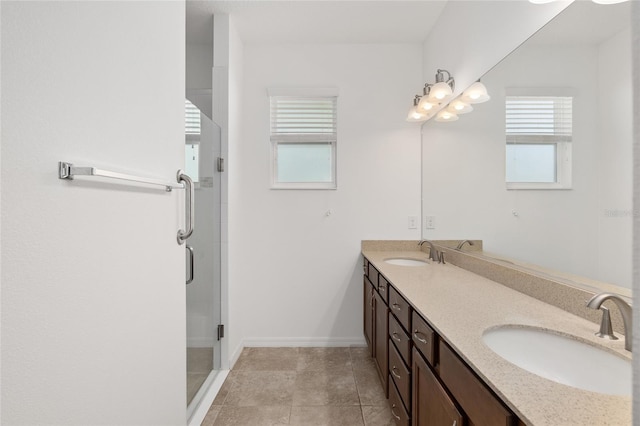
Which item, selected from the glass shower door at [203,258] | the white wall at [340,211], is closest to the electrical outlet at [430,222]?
the white wall at [340,211]

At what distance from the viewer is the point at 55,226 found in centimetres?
67

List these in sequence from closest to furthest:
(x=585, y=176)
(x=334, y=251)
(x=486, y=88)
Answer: (x=585, y=176)
(x=486, y=88)
(x=334, y=251)

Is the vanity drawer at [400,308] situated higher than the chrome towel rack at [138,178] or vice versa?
the chrome towel rack at [138,178]

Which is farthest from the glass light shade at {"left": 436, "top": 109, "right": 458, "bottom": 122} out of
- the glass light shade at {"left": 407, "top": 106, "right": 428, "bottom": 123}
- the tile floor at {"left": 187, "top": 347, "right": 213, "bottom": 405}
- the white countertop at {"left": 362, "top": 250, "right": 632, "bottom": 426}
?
the tile floor at {"left": 187, "top": 347, "right": 213, "bottom": 405}

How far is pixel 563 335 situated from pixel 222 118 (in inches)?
91.1

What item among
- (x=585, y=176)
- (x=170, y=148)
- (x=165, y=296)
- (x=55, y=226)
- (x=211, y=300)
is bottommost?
(x=211, y=300)

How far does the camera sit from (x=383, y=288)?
1871mm

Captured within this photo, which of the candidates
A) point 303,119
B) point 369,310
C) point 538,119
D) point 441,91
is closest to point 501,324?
point 538,119

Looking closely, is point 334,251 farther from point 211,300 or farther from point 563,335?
point 563,335

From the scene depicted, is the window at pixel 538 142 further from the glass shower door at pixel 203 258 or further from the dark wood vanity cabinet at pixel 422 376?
the glass shower door at pixel 203 258

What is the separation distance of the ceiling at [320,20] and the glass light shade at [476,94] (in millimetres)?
834

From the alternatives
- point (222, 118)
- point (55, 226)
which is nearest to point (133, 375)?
point (55, 226)

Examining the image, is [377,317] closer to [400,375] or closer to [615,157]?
[400,375]

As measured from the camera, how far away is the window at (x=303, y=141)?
272 centimetres
